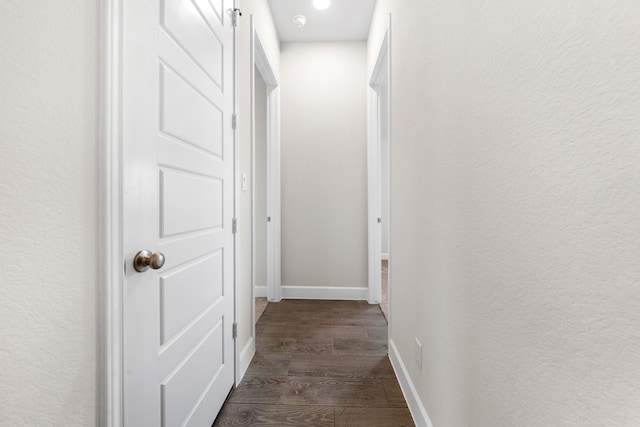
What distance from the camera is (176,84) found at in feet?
A: 3.47

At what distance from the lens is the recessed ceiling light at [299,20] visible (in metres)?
2.65

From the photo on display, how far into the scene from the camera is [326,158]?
122 inches

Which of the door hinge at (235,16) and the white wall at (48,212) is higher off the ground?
the door hinge at (235,16)

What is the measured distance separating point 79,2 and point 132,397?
99cm

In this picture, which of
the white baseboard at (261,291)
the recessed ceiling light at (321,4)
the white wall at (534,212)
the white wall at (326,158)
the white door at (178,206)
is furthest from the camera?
the white baseboard at (261,291)

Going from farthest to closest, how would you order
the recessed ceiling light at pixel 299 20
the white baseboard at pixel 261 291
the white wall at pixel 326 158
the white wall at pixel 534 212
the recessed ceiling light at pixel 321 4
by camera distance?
the white baseboard at pixel 261 291, the white wall at pixel 326 158, the recessed ceiling light at pixel 299 20, the recessed ceiling light at pixel 321 4, the white wall at pixel 534 212

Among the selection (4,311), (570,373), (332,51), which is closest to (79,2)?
(4,311)

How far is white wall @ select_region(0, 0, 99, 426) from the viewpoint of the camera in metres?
0.53

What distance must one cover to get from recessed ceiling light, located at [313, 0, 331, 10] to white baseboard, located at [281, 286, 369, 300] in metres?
2.60

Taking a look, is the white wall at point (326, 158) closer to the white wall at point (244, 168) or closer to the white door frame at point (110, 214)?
the white wall at point (244, 168)

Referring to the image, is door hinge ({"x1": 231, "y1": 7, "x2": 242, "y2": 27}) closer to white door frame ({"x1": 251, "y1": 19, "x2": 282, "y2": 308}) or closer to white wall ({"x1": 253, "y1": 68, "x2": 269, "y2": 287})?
white door frame ({"x1": 251, "y1": 19, "x2": 282, "y2": 308})

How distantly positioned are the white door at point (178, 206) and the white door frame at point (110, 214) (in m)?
0.02

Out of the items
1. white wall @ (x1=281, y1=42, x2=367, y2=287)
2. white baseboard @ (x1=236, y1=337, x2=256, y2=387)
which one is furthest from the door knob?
white wall @ (x1=281, y1=42, x2=367, y2=287)

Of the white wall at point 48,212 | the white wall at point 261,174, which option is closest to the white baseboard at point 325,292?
the white wall at point 261,174
